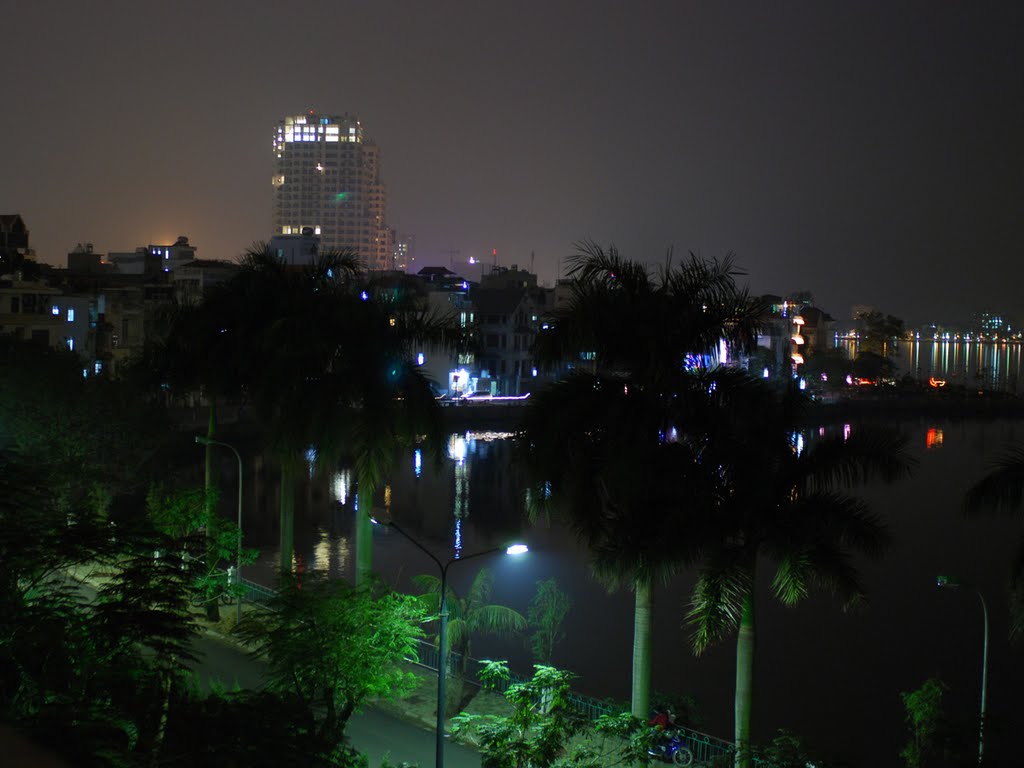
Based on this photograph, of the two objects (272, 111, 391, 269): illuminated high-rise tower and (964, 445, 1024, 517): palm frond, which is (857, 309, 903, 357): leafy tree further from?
(964, 445, 1024, 517): palm frond

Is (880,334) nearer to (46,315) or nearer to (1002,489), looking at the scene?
(46,315)

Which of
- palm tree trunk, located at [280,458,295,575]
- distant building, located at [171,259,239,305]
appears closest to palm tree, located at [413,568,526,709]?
palm tree trunk, located at [280,458,295,575]

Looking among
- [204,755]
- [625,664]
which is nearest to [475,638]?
[625,664]

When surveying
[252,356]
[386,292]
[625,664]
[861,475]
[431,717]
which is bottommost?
[625,664]

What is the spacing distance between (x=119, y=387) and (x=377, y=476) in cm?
1843

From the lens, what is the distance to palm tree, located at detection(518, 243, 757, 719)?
1219cm

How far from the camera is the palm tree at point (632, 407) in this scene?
1219cm

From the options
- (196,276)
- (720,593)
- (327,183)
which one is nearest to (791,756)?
(720,593)

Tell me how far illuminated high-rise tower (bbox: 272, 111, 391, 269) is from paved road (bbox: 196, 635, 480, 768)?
17026cm

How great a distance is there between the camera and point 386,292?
1939cm

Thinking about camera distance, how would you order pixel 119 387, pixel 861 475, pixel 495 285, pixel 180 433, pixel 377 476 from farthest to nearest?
pixel 495 285 → pixel 180 433 → pixel 119 387 → pixel 377 476 → pixel 861 475

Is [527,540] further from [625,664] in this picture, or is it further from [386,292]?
[386,292]

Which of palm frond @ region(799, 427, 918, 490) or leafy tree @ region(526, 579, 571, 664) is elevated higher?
palm frond @ region(799, 427, 918, 490)

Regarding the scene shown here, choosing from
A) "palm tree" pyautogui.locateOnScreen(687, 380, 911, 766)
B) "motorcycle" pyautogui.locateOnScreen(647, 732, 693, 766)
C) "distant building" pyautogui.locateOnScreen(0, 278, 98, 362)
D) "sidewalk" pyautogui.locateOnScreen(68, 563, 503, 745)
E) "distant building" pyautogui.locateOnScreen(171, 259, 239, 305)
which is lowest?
"sidewalk" pyautogui.locateOnScreen(68, 563, 503, 745)
